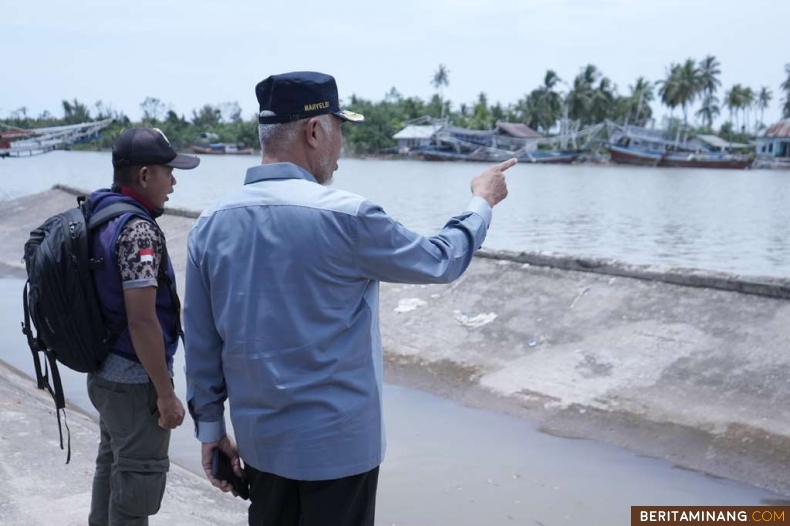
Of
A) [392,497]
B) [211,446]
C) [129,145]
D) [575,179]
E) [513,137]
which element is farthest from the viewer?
[513,137]

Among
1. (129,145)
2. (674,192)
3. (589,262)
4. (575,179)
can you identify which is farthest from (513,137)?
(129,145)

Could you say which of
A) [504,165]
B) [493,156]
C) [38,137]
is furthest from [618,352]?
[493,156]

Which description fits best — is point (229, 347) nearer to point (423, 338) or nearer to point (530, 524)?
point (530, 524)

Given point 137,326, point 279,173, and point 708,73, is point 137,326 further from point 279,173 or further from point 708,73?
point 708,73

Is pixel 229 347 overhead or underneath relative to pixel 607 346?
overhead

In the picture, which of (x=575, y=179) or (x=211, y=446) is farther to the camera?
(x=575, y=179)

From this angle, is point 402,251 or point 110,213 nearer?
point 402,251

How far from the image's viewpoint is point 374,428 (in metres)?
2.13

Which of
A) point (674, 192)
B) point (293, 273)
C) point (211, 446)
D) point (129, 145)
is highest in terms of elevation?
point (129, 145)

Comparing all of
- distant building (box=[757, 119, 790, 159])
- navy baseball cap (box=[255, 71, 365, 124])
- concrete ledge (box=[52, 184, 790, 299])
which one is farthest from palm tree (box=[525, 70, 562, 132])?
navy baseball cap (box=[255, 71, 365, 124])

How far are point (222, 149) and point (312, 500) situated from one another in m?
92.4

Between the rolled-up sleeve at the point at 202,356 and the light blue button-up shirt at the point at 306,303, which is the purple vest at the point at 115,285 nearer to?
the rolled-up sleeve at the point at 202,356

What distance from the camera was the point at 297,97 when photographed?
214 centimetres

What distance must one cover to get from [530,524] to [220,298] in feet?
9.16
